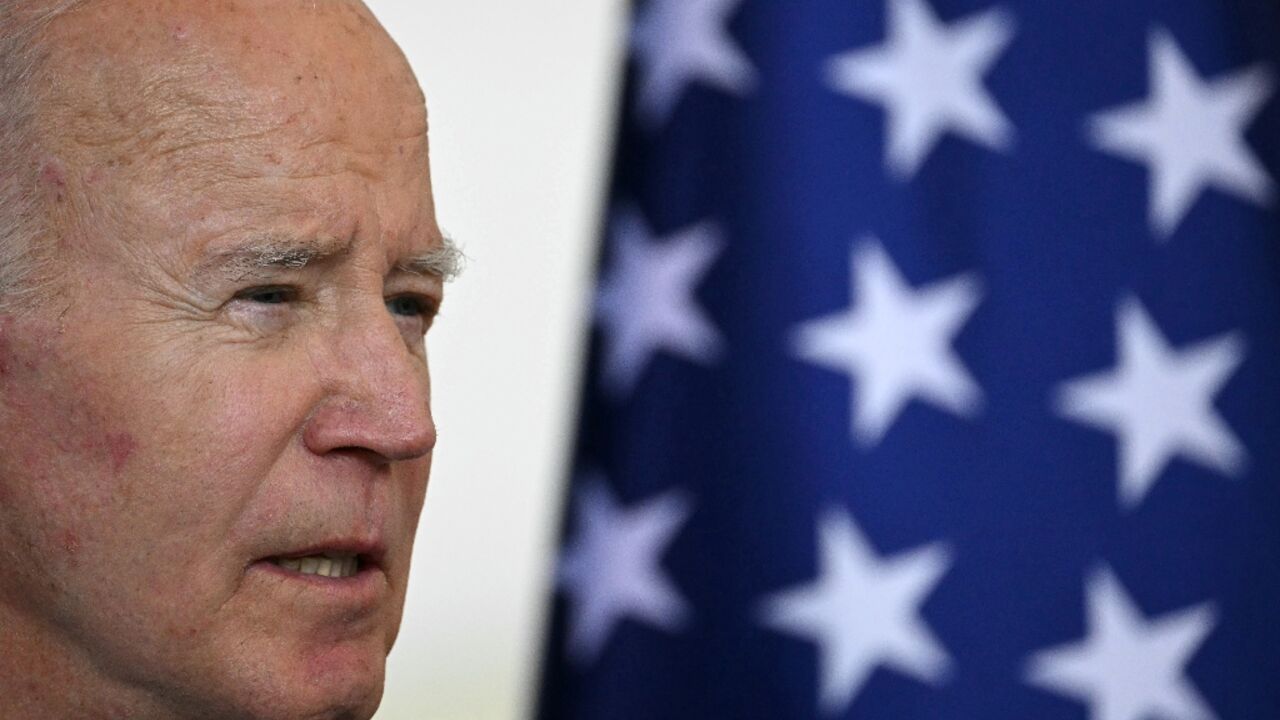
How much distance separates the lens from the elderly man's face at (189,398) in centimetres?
129

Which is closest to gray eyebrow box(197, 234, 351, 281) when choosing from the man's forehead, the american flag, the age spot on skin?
the man's forehead

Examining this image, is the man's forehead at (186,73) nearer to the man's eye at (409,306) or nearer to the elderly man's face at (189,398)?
the elderly man's face at (189,398)

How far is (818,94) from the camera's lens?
2598 mm

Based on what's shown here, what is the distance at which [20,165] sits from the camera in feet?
4.32

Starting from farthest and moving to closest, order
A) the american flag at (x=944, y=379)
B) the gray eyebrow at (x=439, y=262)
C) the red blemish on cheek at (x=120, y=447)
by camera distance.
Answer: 1. the american flag at (x=944, y=379)
2. the gray eyebrow at (x=439, y=262)
3. the red blemish on cheek at (x=120, y=447)

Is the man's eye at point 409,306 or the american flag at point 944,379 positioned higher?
the american flag at point 944,379

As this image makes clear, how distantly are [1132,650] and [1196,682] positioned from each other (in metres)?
0.11

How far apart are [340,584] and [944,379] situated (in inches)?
55.0

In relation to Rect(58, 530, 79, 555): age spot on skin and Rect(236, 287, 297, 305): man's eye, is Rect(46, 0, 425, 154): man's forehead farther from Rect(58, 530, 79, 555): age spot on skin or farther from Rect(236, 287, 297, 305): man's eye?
Rect(58, 530, 79, 555): age spot on skin

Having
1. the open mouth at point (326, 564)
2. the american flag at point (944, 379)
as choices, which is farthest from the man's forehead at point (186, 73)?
the american flag at point (944, 379)

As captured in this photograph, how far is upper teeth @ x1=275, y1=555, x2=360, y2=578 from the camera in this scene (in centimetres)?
134

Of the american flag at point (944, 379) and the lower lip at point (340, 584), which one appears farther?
the american flag at point (944, 379)

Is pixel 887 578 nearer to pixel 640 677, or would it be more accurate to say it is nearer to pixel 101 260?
pixel 640 677

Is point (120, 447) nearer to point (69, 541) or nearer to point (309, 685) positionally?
point (69, 541)
